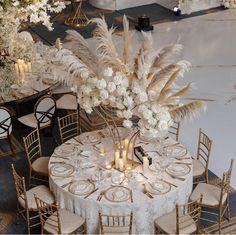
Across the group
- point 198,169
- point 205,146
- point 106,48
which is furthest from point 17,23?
point 198,169

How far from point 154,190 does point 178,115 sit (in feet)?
3.16

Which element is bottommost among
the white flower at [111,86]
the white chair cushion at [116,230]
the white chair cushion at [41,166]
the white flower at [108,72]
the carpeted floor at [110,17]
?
the white chair cushion at [116,230]

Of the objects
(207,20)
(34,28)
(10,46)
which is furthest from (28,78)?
(207,20)

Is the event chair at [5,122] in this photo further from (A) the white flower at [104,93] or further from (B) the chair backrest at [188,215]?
(B) the chair backrest at [188,215]

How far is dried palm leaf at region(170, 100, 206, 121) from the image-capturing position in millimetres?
5943

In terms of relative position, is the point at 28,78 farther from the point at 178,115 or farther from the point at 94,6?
the point at 94,6

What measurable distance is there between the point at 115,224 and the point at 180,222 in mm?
789

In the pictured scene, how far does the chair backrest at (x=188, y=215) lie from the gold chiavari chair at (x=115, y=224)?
1.92 ft

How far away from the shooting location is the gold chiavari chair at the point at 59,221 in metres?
6.11

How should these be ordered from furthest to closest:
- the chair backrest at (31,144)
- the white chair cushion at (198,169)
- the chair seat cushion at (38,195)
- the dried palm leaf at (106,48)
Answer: the chair backrest at (31,144) → the white chair cushion at (198,169) → the chair seat cushion at (38,195) → the dried palm leaf at (106,48)

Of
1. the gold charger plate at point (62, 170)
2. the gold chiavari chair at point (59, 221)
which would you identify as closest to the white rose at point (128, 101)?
the gold charger plate at point (62, 170)

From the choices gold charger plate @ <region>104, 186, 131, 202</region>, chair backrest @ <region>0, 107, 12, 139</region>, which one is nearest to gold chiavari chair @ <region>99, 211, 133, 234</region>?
gold charger plate @ <region>104, 186, 131, 202</region>

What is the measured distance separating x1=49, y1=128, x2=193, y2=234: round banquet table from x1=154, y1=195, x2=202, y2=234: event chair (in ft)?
0.32

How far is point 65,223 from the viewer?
620cm
